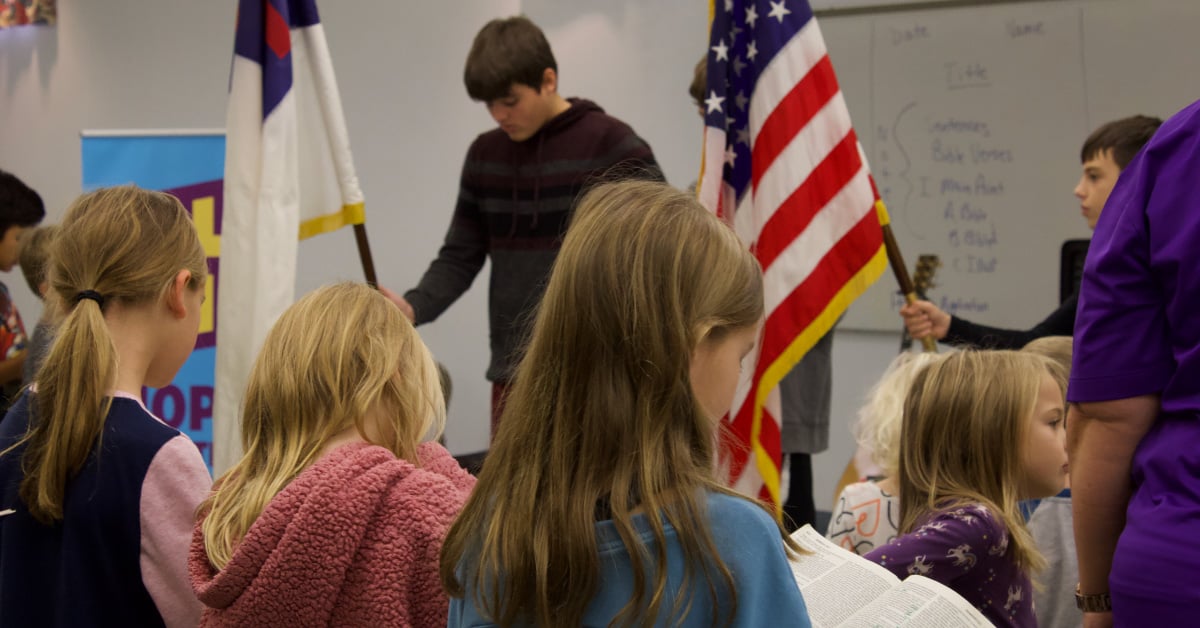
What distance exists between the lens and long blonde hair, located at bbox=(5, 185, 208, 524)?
5.25 ft

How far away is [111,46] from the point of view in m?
5.83

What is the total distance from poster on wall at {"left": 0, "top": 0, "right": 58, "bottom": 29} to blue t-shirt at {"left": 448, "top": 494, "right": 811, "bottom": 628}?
5.91 meters

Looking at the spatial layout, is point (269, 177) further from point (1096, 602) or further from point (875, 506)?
point (1096, 602)

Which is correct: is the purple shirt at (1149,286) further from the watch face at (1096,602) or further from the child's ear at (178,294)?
the child's ear at (178,294)

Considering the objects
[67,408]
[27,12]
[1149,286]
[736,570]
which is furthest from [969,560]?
[27,12]

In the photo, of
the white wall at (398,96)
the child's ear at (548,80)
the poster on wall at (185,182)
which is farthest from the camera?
the white wall at (398,96)

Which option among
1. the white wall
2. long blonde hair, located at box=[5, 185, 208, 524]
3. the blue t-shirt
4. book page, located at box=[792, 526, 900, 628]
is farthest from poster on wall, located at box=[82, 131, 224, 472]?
the blue t-shirt

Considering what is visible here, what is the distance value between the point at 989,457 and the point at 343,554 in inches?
41.1

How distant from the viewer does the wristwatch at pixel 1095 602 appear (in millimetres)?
1486

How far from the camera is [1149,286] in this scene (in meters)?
1.38

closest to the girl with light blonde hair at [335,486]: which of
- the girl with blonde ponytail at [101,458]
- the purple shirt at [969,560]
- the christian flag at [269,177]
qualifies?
the girl with blonde ponytail at [101,458]

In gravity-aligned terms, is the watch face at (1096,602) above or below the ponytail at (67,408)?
below

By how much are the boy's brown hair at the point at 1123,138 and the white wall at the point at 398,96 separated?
6.17 feet

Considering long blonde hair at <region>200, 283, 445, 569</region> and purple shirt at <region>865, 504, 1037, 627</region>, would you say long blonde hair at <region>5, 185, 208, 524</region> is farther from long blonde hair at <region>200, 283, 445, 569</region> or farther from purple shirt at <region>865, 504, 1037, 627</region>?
purple shirt at <region>865, 504, 1037, 627</region>
